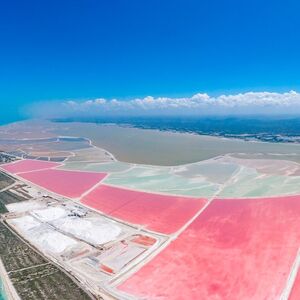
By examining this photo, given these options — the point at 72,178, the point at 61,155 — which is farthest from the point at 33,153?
the point at 72,178

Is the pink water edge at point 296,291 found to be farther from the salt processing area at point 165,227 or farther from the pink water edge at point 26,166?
the pink water edge at point 26,166

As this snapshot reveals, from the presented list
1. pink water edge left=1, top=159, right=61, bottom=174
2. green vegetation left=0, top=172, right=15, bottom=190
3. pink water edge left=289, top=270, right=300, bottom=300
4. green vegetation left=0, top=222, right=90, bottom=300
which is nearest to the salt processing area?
pink water edge left=289, top=270, right=300, bottom=300

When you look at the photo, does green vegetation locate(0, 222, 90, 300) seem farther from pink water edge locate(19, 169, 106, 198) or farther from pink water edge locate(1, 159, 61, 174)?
pink water edge locate(1, 159, 61, 174)

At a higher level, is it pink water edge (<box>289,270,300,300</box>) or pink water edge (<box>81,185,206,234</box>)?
pink water edge (<box>81,185,206,234</box>)

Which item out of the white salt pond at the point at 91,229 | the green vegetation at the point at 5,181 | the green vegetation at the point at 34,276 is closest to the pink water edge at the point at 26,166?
the green vegetation at the point at 5,181

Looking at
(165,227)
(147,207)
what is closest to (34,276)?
(165,227)

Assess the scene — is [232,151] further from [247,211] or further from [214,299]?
[214,299]

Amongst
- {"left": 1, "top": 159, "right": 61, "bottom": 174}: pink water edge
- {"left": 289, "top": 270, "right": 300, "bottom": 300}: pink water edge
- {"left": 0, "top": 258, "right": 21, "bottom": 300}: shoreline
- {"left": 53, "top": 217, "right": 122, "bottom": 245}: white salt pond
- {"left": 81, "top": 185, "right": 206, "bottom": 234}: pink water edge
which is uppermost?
{"left": 1, "top": 159, "right": 61, "bottom": 174}: pink water edge

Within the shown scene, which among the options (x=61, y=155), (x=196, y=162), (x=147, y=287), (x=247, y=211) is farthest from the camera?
(x=61, y=155)
